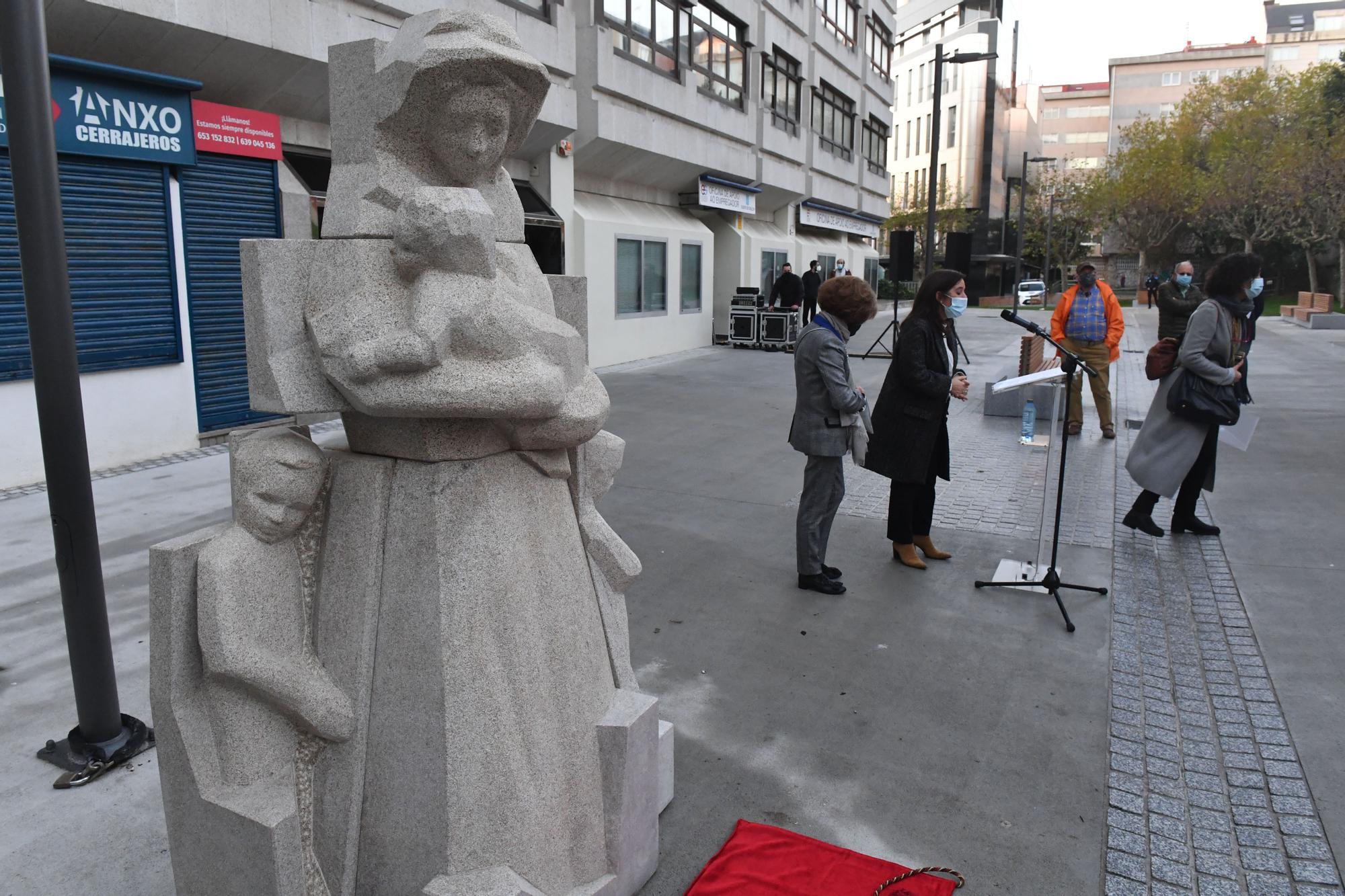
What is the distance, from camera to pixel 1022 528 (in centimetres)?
690

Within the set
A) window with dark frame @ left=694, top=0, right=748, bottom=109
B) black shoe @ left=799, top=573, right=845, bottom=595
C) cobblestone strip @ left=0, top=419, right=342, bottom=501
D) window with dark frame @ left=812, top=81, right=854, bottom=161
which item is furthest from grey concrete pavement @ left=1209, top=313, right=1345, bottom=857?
→ window with dark frame @ left=812, top=81, right=854, bottom=161

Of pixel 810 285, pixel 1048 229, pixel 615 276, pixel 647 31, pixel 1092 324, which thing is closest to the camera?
pixel 1092 324

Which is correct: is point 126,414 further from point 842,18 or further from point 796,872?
point 842,18

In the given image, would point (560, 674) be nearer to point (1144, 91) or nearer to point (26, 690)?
point (26, 690)

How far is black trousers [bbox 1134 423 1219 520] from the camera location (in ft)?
20.9

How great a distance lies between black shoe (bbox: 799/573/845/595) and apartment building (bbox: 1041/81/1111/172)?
100512mm

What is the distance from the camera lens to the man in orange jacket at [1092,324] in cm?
967

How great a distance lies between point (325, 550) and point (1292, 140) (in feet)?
129

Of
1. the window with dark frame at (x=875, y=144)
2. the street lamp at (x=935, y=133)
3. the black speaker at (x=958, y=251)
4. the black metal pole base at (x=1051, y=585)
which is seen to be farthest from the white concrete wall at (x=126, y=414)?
the window with dark frame at (x=875, y=144)

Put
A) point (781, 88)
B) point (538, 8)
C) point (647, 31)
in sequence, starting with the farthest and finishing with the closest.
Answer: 1. point (781, 88)
2. point (647, 31)
3. point (538, 8)

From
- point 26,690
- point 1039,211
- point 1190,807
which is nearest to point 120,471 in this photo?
point 26,690

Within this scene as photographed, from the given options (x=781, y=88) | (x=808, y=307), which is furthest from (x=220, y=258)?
(x=781, y=88)

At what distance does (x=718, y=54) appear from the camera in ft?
62.4

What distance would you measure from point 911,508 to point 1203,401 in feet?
7.13
